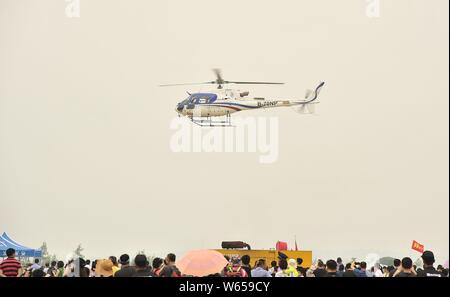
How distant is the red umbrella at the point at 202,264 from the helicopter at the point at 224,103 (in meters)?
30.6

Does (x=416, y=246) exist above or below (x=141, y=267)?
below

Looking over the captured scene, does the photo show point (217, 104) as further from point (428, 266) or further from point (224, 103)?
point (428, 266)

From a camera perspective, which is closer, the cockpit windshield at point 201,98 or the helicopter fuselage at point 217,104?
the helicopter fuselage at point 217,104

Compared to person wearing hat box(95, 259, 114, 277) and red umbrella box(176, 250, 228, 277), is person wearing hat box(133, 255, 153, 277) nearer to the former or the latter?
person wearing hat box(95, 259, 114, 277)

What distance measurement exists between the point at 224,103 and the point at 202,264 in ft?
111

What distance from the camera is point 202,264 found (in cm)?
1171

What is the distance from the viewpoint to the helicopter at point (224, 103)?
43406mm

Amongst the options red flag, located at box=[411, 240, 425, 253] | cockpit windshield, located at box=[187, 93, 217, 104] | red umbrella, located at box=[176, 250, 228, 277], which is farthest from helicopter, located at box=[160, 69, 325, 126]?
red umbrella, located at box=[176, 250, 228, 277]

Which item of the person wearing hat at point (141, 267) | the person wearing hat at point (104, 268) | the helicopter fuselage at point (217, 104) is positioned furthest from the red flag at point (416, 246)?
the helicopter fuselage at point (217, 104)

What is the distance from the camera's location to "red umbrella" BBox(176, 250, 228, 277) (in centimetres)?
1166

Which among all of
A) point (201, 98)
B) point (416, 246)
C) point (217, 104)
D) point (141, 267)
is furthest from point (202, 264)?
point (217, 104)

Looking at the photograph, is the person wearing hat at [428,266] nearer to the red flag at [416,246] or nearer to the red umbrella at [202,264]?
the red umbrella at [202,264]

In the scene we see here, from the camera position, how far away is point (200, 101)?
44312 millimetres
